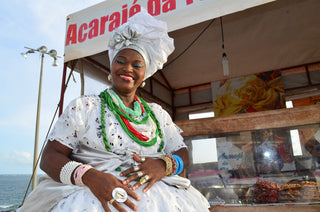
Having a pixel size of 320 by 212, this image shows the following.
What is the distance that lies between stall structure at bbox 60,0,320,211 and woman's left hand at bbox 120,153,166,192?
1.44 m

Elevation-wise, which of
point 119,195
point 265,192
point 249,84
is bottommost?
point 265,192

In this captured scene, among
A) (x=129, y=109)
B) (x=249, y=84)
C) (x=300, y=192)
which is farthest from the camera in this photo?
(x=249, y=84)

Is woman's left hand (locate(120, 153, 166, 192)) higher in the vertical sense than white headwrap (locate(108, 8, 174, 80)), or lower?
lower

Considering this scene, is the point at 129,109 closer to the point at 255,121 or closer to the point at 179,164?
the point at 179,164

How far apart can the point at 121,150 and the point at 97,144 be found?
129mm

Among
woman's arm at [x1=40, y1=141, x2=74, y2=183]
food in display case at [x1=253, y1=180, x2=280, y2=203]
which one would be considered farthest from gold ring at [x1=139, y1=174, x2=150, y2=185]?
food in display case at [x1=253, y1=180, x2=280, y2=203]

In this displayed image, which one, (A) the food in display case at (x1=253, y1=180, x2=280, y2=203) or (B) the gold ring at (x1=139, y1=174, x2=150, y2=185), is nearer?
(B) the gold ring at (x1=139, y1=174, x2=150, y2=185)

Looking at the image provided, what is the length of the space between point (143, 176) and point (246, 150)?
165cm

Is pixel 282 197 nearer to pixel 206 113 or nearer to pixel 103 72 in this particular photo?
pixel 103 72

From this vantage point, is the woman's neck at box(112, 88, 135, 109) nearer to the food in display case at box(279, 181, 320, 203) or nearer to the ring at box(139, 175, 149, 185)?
the ring at box(139, 175, 149, 185)

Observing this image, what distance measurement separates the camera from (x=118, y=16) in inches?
109

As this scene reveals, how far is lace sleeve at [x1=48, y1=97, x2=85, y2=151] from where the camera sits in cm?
117

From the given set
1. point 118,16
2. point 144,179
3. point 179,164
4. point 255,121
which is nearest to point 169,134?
point 179,164

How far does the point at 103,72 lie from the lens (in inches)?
158
